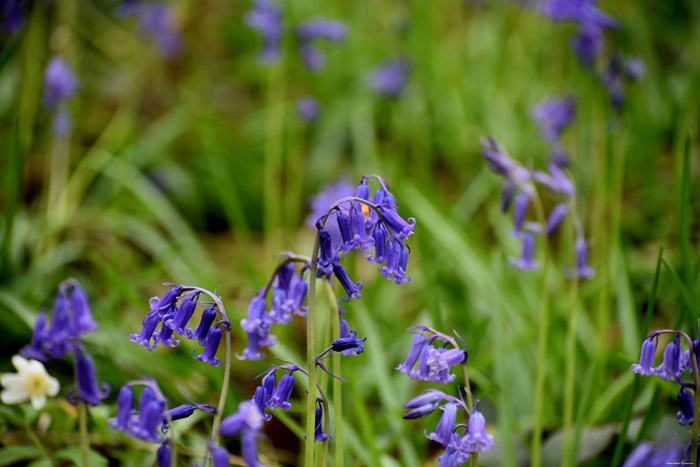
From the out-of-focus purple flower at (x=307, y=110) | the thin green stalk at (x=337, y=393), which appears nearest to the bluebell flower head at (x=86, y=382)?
the thin green stalk at (x=337, y=393)

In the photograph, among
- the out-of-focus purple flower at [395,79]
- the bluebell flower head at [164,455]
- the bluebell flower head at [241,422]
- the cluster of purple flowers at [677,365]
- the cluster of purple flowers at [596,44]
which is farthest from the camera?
the out-of-focus purple flower at [395,79]

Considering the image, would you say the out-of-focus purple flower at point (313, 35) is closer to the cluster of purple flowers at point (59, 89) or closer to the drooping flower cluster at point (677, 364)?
the cluster of purple flowers at point (59, 89)

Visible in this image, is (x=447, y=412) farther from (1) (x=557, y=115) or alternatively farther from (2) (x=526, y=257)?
(1) (x=557, y=115)

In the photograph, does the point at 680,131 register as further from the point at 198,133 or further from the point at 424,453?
the point at 198,133

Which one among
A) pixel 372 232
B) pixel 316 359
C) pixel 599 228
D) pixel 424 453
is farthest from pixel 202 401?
pixel 599 228

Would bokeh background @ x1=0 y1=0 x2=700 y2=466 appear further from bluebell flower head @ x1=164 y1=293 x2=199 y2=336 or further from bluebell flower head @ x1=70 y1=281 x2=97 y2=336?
bluebell flower head @ x1=164 y1=293 x2=199 y2=336

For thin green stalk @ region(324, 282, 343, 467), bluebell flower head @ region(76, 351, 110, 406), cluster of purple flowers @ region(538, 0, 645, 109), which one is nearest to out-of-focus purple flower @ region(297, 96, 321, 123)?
cluster of purple flowers @ region(538, 0, 645, 109)
